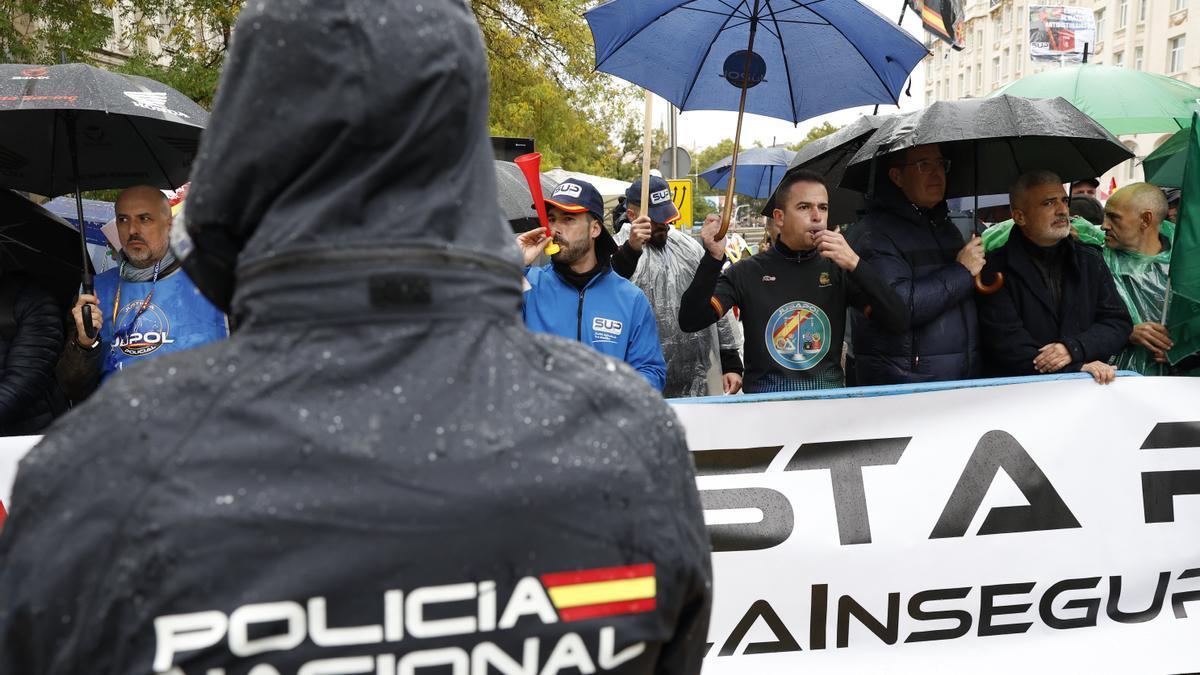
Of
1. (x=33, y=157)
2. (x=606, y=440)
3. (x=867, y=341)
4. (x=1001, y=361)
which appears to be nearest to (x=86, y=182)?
(x=33, y=157)

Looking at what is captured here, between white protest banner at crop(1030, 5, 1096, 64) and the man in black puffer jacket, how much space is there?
14501mm

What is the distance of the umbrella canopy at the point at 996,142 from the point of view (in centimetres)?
451

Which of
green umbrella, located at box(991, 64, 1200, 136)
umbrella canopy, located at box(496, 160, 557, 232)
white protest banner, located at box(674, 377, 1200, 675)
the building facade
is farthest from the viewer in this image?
the building facade

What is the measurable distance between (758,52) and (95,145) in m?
3.44

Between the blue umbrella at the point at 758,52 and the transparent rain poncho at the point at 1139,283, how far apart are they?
4.93 feet

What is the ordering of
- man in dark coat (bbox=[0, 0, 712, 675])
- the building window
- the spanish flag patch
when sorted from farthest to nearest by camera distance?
the building window → the spanish flag patch → man in dark coat (bbox=[0, 0, 712, 675])

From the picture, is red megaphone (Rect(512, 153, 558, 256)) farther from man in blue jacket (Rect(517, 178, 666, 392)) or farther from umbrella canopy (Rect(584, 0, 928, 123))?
umbrella canopy (Rect(584, 0, 928, 123))

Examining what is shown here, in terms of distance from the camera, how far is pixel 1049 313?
4676 millimetres

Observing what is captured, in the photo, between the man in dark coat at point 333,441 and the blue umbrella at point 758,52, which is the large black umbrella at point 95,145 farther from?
the man in dark coat at point 333,441

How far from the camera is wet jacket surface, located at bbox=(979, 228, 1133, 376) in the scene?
4574mm

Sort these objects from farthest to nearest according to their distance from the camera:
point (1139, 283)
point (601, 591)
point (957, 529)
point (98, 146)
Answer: point (1139, 283) < point (98, 146) < point (957, 529) < point (601, 591)

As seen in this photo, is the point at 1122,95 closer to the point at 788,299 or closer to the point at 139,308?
the point at 788,299

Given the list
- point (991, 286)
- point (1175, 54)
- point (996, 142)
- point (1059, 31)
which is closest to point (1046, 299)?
point (991, 286)

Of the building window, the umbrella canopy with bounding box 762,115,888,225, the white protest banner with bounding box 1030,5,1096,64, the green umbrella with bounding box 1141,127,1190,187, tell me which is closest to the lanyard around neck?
the umbrella canopy with bounding box 762,115,888,225
